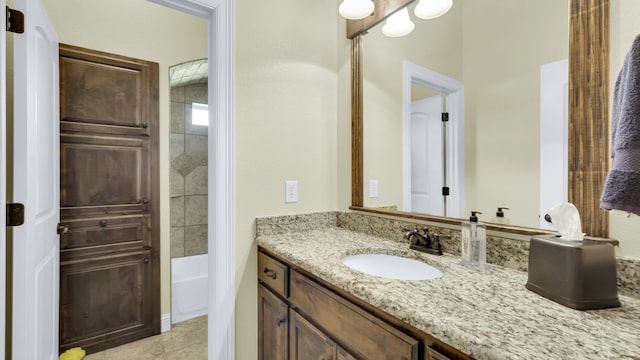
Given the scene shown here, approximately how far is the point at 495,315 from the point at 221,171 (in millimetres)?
1214

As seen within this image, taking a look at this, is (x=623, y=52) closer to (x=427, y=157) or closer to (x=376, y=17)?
(x=427, y=157)

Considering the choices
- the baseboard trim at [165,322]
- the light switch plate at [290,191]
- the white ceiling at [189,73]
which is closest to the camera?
the light switch plate at [290,191]

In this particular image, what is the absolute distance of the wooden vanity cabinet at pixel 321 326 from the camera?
2.31 ft

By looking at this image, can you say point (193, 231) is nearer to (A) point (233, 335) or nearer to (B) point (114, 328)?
(B) point (114, 328)

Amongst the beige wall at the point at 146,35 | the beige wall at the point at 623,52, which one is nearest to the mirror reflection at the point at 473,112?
the beige wall at the point at 623,52

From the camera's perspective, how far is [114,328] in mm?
2158

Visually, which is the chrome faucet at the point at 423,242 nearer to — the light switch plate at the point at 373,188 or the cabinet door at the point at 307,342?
the light switch plate at the point at 373,188

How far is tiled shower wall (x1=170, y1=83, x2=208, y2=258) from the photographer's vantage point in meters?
2.96

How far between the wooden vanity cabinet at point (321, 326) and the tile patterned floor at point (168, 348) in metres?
1.00

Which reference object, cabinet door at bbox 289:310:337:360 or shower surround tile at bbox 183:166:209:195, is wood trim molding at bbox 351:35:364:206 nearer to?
cabinet door at bbox 289:310:337:360

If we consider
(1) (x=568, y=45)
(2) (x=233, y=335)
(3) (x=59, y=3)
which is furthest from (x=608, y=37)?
(3) (x=59, y=3)

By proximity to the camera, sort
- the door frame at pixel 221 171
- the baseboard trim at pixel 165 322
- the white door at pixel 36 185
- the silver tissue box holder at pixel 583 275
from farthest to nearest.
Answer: the baseboard trim at pixel 165 322, the door frame at pixel 221 171, the white door at pixel 36 185, the silver tissue box holder at pixel 583 275

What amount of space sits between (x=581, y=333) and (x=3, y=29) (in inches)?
79.2

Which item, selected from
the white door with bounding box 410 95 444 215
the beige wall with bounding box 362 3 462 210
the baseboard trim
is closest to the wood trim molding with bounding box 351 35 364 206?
the beige wall with bounding box 362 3 462 210
